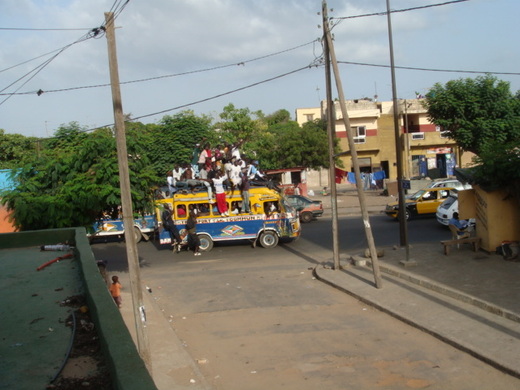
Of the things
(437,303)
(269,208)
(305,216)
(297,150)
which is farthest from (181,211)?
(297,150)

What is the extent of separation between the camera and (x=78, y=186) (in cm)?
1495

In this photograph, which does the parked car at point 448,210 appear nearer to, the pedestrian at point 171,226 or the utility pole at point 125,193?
the pedestrian at point 171,226

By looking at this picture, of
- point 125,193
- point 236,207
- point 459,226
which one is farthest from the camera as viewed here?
point 236,207

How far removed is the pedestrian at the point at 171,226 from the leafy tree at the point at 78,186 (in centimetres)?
482

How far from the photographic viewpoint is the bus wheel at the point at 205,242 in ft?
70.9

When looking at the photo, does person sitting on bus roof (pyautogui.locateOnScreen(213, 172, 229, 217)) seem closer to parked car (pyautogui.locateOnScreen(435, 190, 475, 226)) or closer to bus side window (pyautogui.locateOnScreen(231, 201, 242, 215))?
bus side window (pyautogui.locateOnScreen(231, 201, 242, 215))

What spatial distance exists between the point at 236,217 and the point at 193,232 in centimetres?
174

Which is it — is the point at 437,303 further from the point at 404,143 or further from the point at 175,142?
the point at 404,143

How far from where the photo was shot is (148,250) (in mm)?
23062

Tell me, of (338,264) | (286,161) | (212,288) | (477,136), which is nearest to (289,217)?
(338,264)

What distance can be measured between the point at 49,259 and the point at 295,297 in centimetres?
612

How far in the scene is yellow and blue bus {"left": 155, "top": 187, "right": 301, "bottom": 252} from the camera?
21281mm

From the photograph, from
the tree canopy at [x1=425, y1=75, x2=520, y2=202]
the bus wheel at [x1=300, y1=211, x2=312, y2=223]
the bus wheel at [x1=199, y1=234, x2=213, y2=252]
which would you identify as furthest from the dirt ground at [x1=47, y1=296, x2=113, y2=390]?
the tree canopy at [x1=425, y1=75, x2=520, y2=202]

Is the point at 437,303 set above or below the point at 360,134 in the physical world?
below
